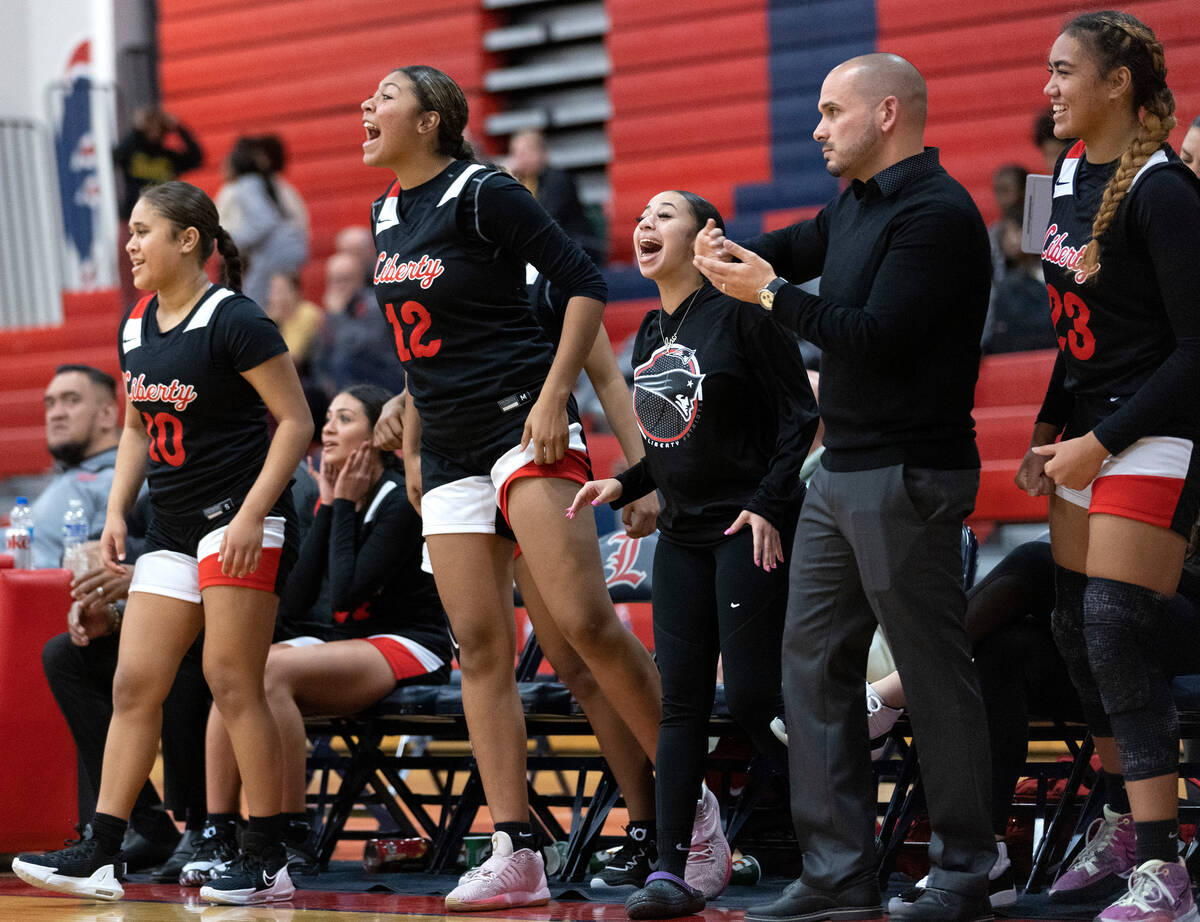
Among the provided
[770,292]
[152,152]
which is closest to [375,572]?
[770,292]

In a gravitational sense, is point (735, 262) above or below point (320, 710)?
above

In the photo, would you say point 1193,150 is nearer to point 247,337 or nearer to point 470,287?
point 470,287

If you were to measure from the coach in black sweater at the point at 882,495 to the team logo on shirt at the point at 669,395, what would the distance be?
406mm

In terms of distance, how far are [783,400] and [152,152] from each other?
26.0 feet

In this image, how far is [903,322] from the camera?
9.28ft

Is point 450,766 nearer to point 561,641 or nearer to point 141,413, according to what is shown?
point 561,641

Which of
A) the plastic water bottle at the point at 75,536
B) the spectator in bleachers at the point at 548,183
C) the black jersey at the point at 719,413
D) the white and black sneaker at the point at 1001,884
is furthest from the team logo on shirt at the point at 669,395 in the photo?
the spectator in bleachers at the point at 548,183

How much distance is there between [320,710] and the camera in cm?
431

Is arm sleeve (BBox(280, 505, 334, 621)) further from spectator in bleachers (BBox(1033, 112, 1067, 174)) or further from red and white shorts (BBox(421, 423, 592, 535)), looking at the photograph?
spectator in bleachers (BBox(1033, 112, 1067, 174))

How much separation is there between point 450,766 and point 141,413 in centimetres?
134

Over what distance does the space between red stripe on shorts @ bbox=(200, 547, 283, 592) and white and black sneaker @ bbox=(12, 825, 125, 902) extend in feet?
2.23

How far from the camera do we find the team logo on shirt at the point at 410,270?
11.5 ft

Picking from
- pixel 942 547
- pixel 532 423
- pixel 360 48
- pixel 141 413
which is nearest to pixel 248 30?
pixel 360 48

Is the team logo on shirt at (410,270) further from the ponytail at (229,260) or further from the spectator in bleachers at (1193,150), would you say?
the spectator in bleachers at (1193,150)
